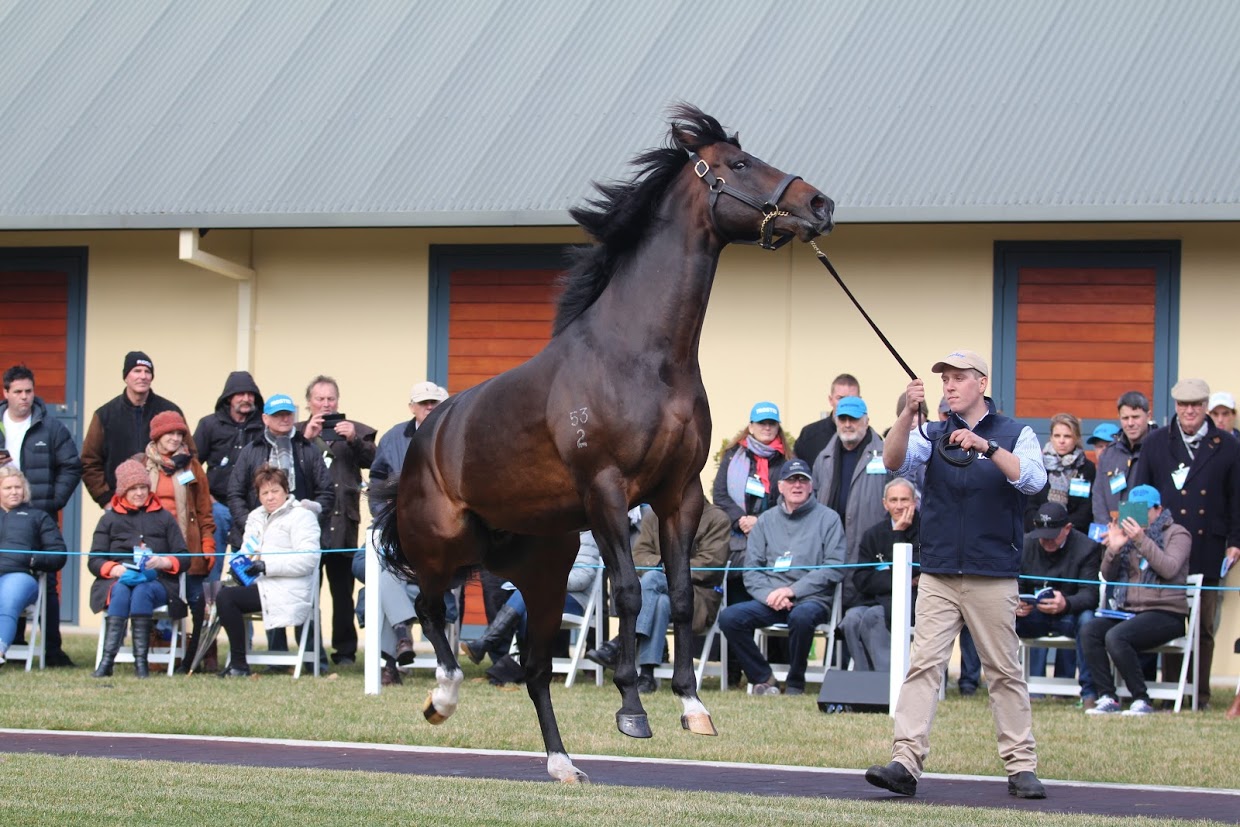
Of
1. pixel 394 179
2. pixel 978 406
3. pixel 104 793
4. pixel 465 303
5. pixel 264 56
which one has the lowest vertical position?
pixel 104 793

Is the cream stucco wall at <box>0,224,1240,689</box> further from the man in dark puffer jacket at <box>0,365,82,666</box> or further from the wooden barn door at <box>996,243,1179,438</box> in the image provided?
the man in dark puffer jacket at <box>0,365,82,666</box>

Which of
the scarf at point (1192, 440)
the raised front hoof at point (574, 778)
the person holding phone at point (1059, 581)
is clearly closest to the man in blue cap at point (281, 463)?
the person holding phone at point (1059, 581)

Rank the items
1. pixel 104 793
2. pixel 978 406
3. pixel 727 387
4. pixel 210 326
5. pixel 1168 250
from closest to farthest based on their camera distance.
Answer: pixel 104 793 → pixel 978 406 → pixel 1168 250 → pixel 727 387 → pixel 210 326

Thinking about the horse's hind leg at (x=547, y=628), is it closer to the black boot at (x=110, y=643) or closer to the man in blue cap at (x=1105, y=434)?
the black boot at (x=110, y=643)

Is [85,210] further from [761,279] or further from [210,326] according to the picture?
[761,279]

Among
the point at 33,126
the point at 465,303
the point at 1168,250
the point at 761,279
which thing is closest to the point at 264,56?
the point at 33,126

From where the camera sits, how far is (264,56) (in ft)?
51.6

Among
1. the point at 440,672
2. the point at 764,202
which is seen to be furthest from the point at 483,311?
the point at 764,202

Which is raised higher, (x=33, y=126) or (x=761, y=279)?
(x=33, y=126)

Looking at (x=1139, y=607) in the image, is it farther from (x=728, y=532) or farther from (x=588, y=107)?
(x=588, y=107)

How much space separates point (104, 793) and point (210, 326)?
8665mm

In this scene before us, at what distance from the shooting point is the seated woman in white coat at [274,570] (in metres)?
12.3

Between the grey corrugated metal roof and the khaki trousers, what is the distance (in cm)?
540

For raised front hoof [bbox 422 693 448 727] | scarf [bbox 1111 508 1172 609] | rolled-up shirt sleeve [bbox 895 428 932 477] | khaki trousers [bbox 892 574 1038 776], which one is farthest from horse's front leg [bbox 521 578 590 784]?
scarf [bbox 1111 508 1172 609]
